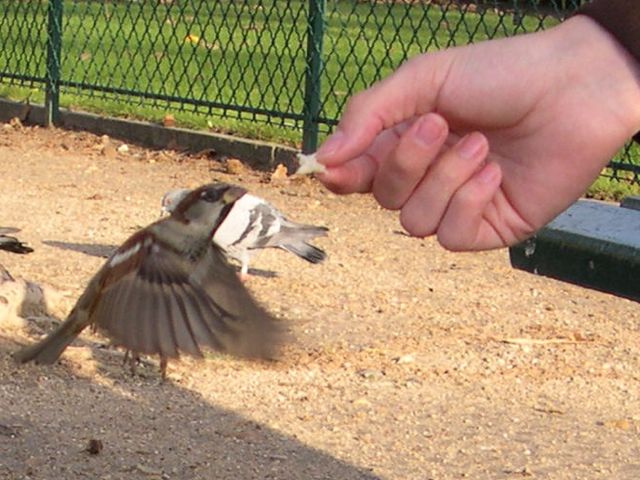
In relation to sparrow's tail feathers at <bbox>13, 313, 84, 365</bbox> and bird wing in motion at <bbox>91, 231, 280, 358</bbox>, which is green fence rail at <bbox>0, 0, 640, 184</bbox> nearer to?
sparrow's tail feathers at <bbox>13, 313, 84, 365</bbox>

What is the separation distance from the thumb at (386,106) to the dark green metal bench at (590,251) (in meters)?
0.58

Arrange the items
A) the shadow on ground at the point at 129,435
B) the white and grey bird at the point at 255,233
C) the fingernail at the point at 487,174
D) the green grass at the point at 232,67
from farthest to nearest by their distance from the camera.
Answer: the green grass at the point at 232,67 < the white and grey bird at the point at 255,233 < the shadow on ground at the point at 129,435 < the fingernail at the point at 487,174

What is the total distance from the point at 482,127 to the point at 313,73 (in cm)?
753

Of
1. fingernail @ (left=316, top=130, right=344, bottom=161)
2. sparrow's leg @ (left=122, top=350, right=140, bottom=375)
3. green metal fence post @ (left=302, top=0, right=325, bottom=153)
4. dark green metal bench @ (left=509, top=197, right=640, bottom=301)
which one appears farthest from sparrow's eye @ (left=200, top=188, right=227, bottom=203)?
green metal fence post @ (left=302, top=0, right=325, bottom=153)

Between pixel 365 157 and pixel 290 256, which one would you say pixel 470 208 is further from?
pixel 290 256

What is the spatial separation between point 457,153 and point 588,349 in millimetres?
3781

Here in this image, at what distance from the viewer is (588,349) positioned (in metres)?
5.84

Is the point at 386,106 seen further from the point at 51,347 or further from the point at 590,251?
the point at 51,347

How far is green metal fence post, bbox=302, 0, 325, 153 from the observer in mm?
9703

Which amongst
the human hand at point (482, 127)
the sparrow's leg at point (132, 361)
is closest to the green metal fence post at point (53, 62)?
the sparrow's leg at point (132, 361)

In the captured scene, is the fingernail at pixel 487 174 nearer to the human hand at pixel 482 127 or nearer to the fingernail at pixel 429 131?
the human hand at pixel 482 127

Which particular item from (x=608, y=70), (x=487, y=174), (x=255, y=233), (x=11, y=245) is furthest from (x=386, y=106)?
(x=255, y=233)

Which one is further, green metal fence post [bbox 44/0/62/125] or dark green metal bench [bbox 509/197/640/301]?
green metal fence post [bbox 44/0/62/125]

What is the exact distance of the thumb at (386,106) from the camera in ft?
6.99
